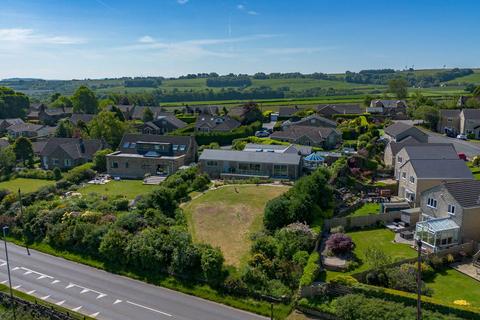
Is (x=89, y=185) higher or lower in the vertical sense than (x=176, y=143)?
lower

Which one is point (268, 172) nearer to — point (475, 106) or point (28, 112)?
point (475, 106)

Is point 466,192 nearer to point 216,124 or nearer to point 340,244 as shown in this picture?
point 340,244

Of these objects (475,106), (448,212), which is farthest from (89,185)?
(475,106)

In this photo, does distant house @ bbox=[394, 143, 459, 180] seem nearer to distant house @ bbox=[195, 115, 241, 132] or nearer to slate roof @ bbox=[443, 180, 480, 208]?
slate roof @ bbox=[443, 180, 480, 208]

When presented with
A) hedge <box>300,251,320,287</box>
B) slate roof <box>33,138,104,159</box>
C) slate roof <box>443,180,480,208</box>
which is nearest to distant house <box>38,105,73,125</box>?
slate roof <box>33,138,104,159</box>

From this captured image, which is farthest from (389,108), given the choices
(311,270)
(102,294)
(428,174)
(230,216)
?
(102,294)

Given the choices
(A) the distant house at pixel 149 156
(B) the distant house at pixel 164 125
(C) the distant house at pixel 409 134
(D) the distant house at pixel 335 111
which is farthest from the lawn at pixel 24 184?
(D) the distant house at pixel 335 111
